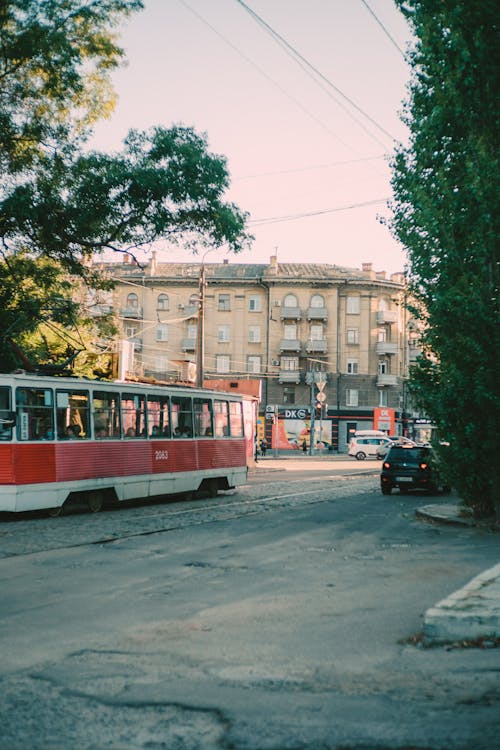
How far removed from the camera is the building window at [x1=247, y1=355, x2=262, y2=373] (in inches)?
3039

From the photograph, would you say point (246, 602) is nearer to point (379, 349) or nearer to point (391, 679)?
point (391, 679)

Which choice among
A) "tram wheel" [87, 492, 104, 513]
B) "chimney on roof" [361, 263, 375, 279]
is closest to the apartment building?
"chimney on roof" [361, 263, 375, 279]

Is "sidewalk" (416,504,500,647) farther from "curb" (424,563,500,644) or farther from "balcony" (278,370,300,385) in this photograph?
"balcony" (278,370,300,385)

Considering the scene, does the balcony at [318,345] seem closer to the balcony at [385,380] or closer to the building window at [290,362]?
the building window at [290,362]

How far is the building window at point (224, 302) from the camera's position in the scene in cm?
7794

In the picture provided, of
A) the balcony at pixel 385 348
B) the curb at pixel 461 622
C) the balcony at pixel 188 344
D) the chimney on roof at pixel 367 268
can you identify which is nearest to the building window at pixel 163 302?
the balcony at pixel 188 344

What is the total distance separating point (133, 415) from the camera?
20438mm

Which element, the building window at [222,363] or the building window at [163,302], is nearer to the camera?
the building window at [222,363]

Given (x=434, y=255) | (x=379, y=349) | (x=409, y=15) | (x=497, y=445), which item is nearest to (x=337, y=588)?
(x=497, y=445)

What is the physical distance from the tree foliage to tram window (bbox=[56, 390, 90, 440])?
420cm

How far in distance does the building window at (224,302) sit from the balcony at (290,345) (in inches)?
232

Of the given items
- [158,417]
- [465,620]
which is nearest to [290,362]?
[158,417]

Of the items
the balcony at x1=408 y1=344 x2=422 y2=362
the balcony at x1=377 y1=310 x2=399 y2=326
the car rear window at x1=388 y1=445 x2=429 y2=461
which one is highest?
the balcony at x1=377 y1=310 x2=399 y2=326

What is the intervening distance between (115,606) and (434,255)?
10.4m
